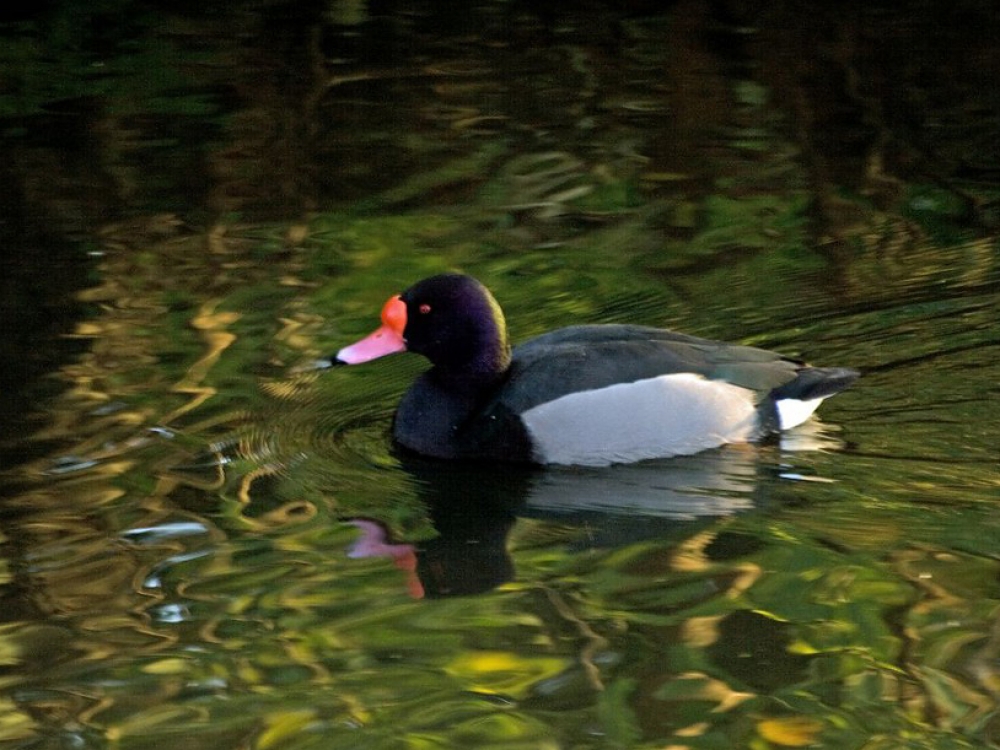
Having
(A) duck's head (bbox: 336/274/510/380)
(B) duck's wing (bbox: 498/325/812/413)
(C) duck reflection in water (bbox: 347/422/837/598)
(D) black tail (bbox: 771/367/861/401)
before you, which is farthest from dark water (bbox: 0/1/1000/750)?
(A) duck's head (bbox: 336/274/510/380)

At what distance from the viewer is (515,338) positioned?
8547mm

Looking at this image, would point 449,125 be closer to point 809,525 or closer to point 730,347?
point 730,347

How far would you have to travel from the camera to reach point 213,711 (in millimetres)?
5098

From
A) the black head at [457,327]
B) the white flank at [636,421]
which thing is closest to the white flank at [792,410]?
the white flank at [636,421]

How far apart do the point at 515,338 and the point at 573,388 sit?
4.84 feet

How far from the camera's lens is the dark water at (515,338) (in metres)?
5.23

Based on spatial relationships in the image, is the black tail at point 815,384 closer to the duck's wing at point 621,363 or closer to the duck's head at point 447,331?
the duck's wing at point 621,363

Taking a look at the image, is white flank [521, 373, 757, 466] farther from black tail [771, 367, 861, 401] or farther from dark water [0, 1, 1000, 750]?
black tail [771, 367, 861, 401]

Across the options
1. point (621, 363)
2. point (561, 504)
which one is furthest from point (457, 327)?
point (561, 504)

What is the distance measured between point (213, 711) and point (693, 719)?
1399mm

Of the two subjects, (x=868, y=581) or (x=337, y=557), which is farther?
(x=337, y=557)

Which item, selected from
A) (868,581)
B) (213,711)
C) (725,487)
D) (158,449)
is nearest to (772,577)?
(868,581)

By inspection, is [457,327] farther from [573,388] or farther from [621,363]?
[621,363]

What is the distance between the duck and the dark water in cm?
12
